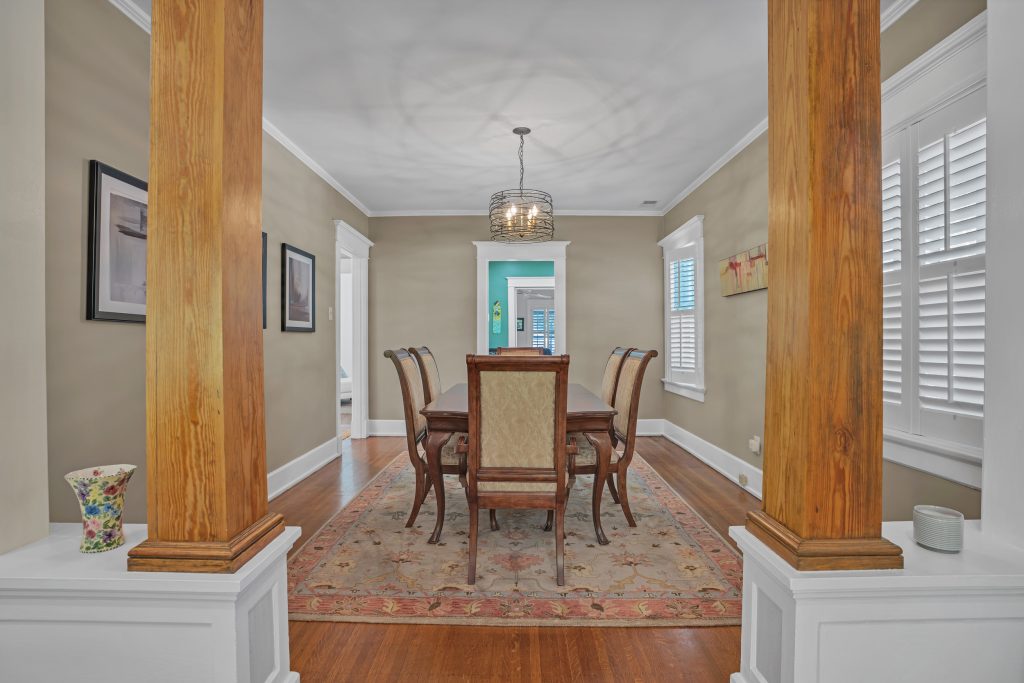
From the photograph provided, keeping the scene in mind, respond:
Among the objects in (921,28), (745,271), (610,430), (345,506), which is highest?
(921,28)

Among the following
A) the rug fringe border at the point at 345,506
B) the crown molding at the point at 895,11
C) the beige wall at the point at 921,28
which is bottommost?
the rug fringe border at the point at 345,506

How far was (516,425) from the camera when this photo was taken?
2.26 m

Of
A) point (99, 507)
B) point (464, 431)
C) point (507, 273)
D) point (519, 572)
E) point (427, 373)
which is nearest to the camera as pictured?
point (99, 507)

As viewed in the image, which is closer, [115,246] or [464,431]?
[115,246]

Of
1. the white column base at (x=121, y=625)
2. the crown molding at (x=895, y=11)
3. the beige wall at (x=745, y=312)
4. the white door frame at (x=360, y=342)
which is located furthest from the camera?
the white door frame at (x=360, y=342)

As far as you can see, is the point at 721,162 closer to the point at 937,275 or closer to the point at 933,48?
the point at 933,48

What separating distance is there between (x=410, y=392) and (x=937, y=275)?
104 inches

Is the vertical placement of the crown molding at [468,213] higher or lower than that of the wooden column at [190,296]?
higher

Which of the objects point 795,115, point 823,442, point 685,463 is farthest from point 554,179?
point 823,442

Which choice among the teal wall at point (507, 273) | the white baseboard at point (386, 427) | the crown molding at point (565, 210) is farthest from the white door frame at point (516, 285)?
the white baseboard at point (386, 427)

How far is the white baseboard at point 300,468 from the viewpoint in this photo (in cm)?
355

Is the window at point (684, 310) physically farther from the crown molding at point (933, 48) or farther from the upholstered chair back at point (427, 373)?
the upholstered chair back at point (427, 373)

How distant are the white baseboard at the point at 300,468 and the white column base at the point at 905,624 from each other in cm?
304

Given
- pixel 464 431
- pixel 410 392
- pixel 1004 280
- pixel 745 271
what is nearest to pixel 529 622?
pixel 464 431
